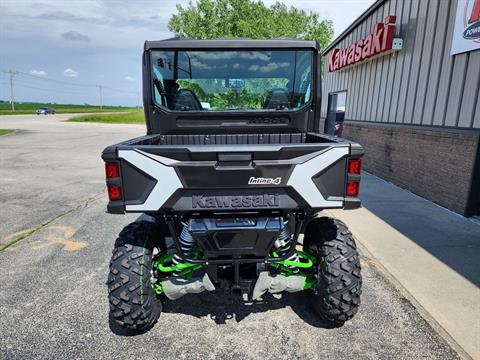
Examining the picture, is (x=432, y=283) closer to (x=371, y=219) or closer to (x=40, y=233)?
(x=371, y=219)

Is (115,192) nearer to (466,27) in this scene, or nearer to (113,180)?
(113,180)

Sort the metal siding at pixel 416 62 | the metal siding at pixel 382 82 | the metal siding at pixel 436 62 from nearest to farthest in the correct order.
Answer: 1. the metal siding at pixel 436 62
2. the metal siding at pixel 416 62
3. the metal siding at pixel 382 82

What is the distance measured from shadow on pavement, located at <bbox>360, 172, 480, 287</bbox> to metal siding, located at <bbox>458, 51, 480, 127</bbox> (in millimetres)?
1702

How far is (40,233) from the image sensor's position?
5043mm

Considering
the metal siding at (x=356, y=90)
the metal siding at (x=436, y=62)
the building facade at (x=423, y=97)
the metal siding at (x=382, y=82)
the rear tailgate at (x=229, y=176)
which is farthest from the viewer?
the metal siding at (x=356, y=90)

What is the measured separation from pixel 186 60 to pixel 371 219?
408 centimetres

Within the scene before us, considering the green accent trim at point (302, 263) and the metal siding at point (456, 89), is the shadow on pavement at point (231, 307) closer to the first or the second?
the green accent trim at point (302, 263)

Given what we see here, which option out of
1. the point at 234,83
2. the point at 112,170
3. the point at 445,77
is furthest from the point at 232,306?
the point at 445,77

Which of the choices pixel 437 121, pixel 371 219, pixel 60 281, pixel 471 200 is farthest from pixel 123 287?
pixel 437 121

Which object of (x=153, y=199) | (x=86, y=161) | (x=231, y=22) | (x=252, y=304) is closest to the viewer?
(x=153, y=199)

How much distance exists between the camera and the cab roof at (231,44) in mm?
3303

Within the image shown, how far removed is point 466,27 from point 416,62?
1.56 m

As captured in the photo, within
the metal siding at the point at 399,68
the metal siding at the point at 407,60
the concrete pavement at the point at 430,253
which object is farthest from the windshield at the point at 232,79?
the metal siding at the point at 399,68

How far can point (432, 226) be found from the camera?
5285mm
